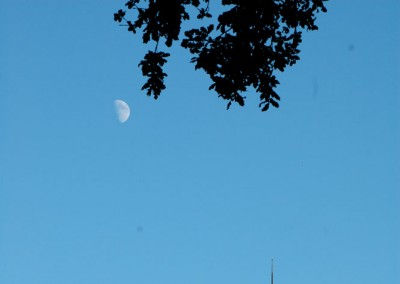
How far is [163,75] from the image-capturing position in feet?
31.9

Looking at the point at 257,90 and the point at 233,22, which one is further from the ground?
the point at 233,22

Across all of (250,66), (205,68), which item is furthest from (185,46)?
(250,66)

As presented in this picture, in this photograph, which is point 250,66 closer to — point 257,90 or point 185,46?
point 257,90

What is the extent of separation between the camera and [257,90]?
979cm

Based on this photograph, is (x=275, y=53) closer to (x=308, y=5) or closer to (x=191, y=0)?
(x=308, y=5)

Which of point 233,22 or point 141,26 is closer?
point 233,22

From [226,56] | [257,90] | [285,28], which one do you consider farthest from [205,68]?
[285,28]

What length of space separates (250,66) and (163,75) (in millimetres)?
1582

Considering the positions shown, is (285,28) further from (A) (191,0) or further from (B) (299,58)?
(A) (191,0)

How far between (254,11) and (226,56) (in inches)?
36.1

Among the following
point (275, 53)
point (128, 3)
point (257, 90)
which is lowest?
point (257, 90)

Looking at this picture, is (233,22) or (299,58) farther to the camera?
(299,58)

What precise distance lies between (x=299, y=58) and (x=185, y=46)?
215 cm

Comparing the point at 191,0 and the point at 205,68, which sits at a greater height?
the point at 191,0
